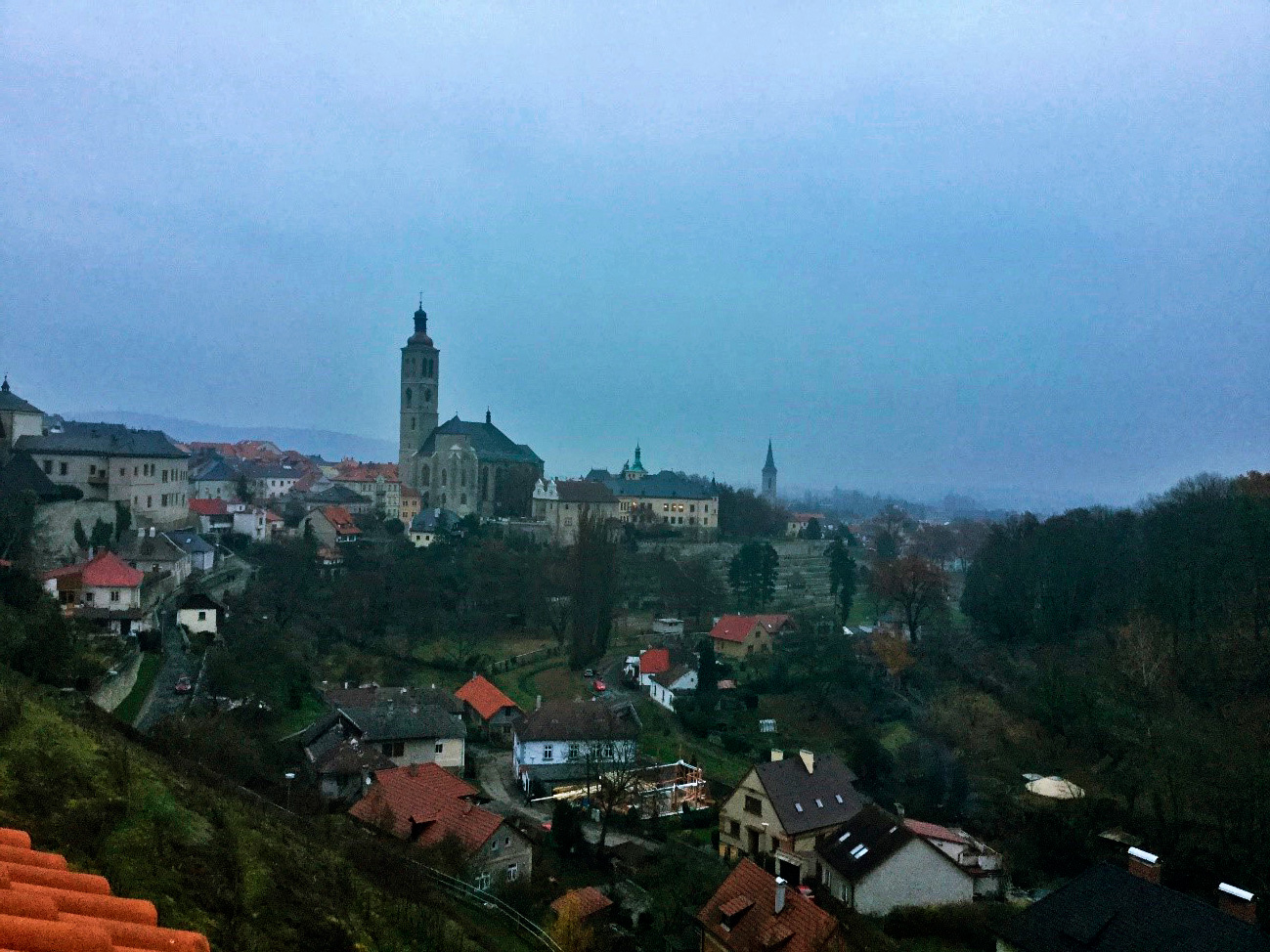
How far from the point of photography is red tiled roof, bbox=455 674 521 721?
3328 cm

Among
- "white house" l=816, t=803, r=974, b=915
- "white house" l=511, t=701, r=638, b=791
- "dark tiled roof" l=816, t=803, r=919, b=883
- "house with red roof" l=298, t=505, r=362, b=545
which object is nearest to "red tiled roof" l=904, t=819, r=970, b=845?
"dark tiled roof" l=816, t=803, r=919, b=883

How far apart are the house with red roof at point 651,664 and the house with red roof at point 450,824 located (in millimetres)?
18614

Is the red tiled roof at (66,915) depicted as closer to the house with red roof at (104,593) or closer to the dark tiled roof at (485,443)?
the house with red roof at (104,593)

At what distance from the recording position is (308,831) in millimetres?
13469

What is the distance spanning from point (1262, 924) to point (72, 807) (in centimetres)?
1968

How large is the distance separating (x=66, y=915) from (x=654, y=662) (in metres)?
36.9

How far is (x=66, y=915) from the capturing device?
3.92m

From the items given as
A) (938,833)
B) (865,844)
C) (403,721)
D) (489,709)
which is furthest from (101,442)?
(938,833)

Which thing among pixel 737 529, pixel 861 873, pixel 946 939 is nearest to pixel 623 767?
pixel 861 873

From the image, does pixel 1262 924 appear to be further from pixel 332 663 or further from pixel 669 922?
pixel 332 663

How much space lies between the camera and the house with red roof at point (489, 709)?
33.1 m

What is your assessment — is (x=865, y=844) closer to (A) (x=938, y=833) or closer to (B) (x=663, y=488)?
(A) (x=938, y=833)

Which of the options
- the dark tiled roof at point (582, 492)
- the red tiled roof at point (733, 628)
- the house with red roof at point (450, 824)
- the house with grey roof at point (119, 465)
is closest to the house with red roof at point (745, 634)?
the red tiled roof at point (733, 628)

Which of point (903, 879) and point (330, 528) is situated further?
point (330, 528)
